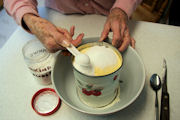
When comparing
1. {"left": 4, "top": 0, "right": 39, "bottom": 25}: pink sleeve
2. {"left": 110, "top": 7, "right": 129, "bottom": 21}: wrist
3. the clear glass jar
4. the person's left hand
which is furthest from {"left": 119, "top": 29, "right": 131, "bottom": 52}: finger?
{"left": 4, "top": 0, "right": 39, "bottom": 25}: pink sleeve

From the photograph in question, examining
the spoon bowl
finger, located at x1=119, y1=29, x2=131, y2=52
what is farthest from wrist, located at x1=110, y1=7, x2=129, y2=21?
the spoon bowl

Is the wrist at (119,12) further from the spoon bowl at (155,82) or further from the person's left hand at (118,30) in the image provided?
the spoon bowl at (155,82)

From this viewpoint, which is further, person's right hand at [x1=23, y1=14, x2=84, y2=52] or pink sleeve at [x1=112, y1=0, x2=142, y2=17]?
pink sleeve at [x1=112, y1=0, x2=142, y2=17]

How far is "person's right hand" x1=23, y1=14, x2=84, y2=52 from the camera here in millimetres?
494

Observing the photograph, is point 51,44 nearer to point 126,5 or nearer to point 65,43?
point 65,43

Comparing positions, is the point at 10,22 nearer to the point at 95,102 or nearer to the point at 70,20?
the point at 70,20

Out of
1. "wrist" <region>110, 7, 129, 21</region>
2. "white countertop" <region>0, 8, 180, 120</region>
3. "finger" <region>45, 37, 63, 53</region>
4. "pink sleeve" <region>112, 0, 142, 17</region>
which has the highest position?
"pink sleeve" <region>112, 0, 142, 17</region>

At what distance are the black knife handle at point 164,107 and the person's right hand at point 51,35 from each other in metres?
0.35

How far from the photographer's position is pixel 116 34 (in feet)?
1.86

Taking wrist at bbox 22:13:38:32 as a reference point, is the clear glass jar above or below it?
below

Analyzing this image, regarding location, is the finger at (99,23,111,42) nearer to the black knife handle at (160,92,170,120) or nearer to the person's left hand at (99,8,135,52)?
the person's left hand at (99,8,135,52)

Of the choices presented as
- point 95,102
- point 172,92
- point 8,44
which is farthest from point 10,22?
point 172,92

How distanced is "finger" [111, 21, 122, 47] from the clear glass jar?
24 centimetres

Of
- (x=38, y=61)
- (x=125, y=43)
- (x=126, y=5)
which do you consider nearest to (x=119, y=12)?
(x=126, y=5)
